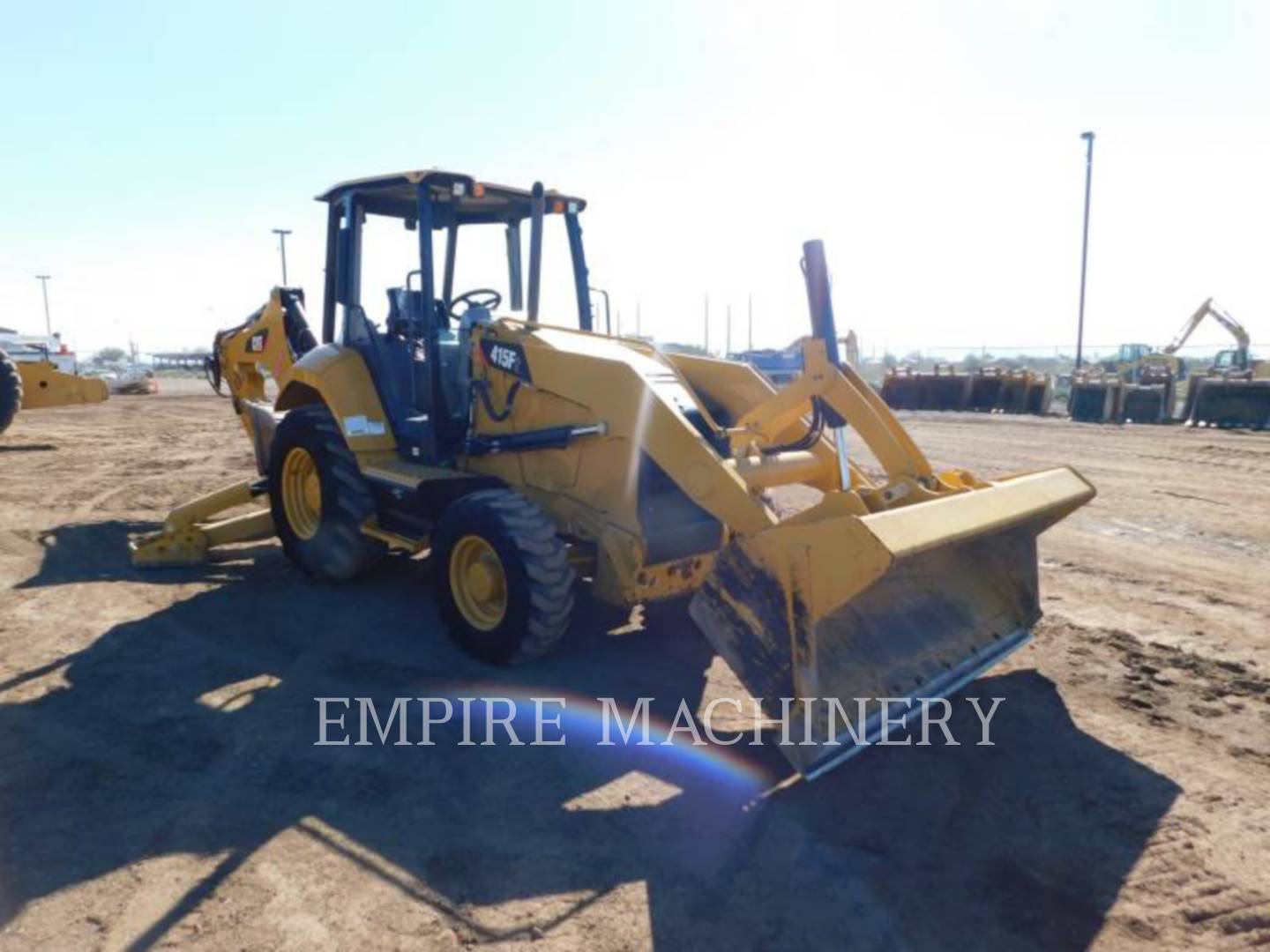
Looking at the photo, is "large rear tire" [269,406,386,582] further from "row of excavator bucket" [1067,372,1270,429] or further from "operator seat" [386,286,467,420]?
"row of excavator bucket" [1067,372,1270,429]

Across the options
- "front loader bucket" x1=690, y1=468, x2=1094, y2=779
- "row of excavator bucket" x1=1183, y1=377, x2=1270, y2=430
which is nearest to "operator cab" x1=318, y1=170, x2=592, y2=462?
"front loader bucket" x1=690, y1=468, x2=1094, y2=779

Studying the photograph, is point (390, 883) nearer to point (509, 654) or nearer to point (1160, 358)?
point (509, 654)

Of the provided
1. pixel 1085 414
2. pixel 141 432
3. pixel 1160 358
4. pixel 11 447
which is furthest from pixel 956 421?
pixel 11 447

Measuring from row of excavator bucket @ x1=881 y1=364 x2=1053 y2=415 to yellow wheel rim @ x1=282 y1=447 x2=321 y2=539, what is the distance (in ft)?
69.6

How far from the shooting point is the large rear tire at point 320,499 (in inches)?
237

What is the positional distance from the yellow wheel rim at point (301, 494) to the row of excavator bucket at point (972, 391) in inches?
835

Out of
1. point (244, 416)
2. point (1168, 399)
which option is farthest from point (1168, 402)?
point (244, 416)

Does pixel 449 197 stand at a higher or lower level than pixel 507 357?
higher

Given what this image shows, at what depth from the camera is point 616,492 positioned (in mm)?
4805

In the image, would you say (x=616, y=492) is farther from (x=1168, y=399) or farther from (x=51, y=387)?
(x=1168, y=399)

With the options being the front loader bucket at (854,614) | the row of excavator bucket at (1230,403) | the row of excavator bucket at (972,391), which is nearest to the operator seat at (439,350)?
the front loader bucket at (854,614)

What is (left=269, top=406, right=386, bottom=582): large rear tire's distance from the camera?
6.02 meters

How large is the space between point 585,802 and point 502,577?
5.05 ft

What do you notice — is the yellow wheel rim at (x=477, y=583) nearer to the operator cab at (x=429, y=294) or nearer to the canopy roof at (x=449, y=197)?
the operator cab at (x=429, y=294)
